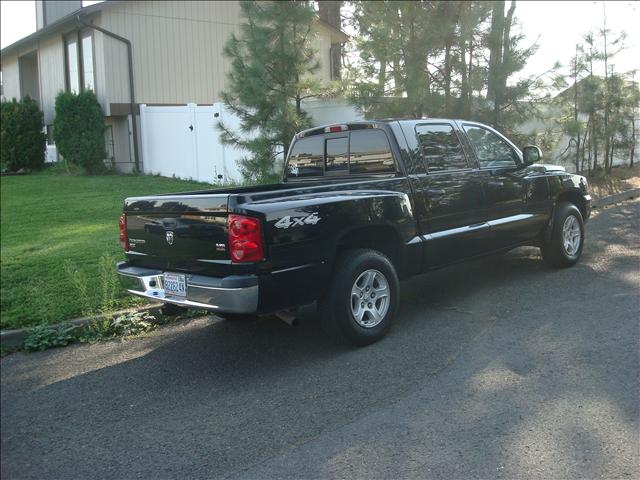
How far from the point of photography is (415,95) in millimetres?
11266

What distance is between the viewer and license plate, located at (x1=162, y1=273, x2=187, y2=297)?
4.90 metres

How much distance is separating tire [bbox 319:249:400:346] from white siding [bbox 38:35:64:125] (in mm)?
20096

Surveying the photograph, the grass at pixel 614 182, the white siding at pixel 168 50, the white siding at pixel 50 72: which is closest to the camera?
the grass at pixel 614 182

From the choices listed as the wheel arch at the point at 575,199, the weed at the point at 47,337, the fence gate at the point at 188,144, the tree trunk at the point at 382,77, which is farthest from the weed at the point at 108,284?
the fence gate at the point at 188,144

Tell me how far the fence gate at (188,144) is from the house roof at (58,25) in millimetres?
3280

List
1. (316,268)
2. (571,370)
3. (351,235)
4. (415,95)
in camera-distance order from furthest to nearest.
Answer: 1. (415,95)
2. (351,235)
3. (316,268)
4. (571,370)

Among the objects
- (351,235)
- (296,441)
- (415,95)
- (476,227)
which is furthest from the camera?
(415,95)

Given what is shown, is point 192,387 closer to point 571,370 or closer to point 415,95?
point 571,370

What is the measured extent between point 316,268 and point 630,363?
8.03ft

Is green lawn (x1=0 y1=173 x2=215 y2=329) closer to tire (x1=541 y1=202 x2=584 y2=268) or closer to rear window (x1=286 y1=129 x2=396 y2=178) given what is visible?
rear window (x1=286 y1=129 x2=396 y2=178)

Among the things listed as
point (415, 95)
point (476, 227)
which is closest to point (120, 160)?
point (415, 95)

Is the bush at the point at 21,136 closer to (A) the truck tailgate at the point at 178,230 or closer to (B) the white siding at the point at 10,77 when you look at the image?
(B) the white siding at the point at 10,77

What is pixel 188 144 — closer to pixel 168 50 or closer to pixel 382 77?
pixel 168 50

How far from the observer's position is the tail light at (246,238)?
4.55m
